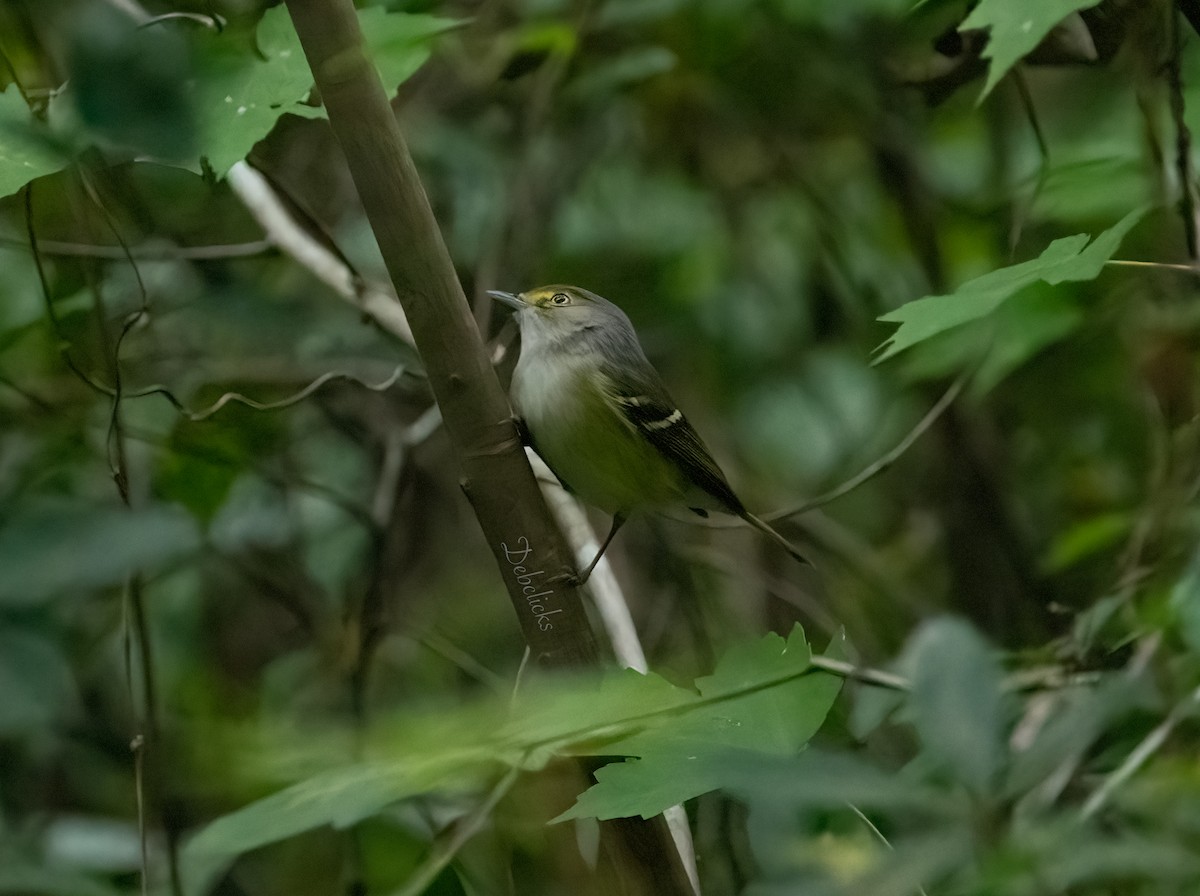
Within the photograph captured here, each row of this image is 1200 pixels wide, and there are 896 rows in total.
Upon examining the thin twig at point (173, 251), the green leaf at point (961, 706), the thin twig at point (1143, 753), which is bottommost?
the thin twig at point (1143, 753)

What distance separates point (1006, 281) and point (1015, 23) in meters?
0.30

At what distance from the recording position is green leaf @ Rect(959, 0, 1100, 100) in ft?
4.58

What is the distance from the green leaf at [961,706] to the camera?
3.43ft

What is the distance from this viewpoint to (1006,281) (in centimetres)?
151

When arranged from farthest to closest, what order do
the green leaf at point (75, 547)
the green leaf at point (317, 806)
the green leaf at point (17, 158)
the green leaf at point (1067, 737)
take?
the green leaf at point (17, 158), the green leaf at point (317, 806), the green leaf at point (1067, 737), the green leaf at point (75, 547)

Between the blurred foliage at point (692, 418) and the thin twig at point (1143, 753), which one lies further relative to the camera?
the thin twig at point (1143, 753)

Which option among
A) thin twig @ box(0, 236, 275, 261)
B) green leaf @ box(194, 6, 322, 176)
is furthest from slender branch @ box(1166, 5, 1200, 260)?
thin twig @ box(0, 236, 275, 261)

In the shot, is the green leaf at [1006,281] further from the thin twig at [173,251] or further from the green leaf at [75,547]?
the thin twig at [173,251]

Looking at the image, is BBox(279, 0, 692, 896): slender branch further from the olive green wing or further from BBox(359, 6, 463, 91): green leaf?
the olive green wing

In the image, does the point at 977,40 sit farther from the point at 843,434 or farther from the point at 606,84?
the point at 843,434

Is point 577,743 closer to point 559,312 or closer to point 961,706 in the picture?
point 961,706

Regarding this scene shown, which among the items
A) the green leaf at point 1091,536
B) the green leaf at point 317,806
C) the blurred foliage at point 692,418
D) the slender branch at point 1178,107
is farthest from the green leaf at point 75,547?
the green leaf at point 1091,536

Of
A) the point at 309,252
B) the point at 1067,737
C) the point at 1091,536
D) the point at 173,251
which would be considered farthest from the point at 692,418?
the point at 1067,737

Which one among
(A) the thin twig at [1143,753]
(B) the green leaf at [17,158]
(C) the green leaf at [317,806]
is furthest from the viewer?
(A) the thin twig at [1143,753]
